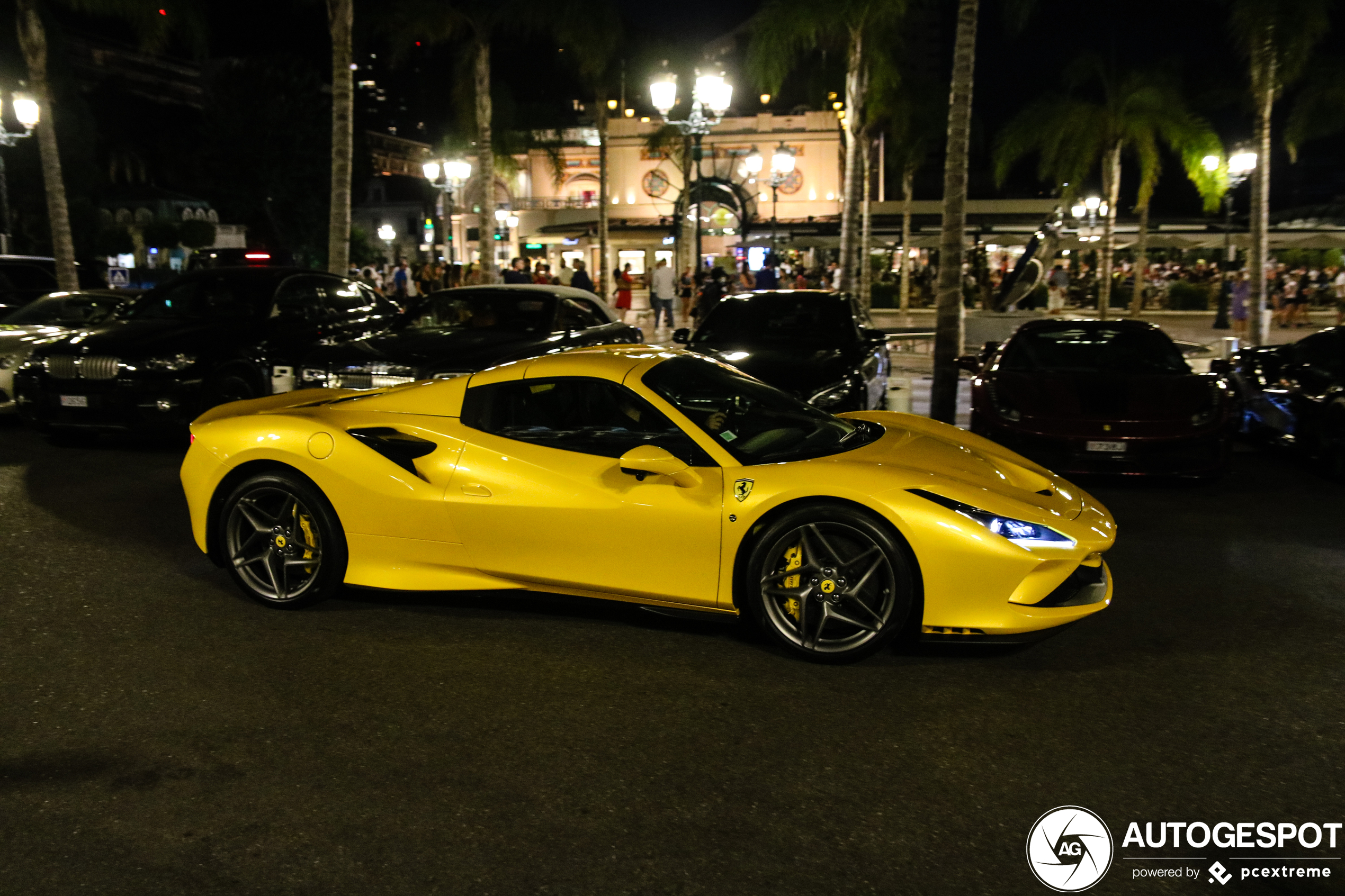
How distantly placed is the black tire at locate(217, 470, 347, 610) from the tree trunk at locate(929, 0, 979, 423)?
27.9ft

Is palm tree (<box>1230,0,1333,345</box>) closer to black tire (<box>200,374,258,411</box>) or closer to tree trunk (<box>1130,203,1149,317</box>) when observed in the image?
tree trunk (<box>1130,203,1149,317</box>)

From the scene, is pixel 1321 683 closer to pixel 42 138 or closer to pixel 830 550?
pixel 830 550

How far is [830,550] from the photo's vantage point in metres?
4.67

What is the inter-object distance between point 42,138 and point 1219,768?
21.5 m

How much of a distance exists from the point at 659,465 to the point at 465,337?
6.25 metres

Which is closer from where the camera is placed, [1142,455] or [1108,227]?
[1142,455]

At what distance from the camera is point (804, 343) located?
11109 millimetres

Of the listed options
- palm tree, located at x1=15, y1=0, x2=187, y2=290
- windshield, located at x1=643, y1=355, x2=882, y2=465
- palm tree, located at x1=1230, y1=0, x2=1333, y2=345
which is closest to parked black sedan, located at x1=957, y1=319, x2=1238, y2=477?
windshield, located at x1=643, y1=355, x2=882, y2=465

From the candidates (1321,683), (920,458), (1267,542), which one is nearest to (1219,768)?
(1321,683)

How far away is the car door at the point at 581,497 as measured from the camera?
15.7 ft

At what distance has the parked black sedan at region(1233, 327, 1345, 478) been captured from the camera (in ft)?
30.9

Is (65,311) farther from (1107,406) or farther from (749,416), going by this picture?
(1107,406)

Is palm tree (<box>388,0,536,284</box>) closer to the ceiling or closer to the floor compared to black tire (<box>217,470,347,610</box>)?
closer to the ceiling

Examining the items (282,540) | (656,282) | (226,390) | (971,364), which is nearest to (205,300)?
(226,390)
